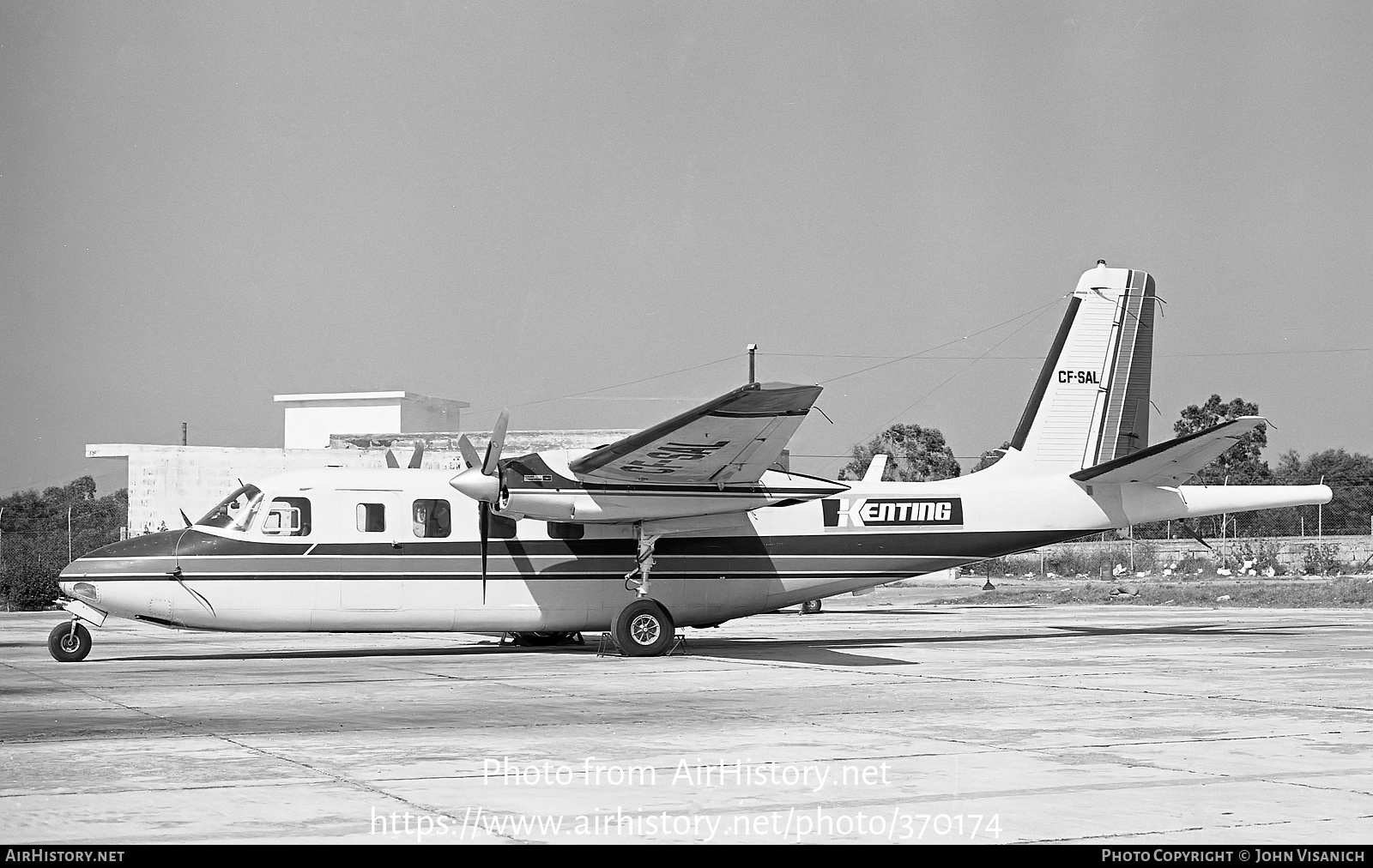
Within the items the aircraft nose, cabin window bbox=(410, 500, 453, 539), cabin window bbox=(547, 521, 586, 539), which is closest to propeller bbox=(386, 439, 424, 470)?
cabin window bbox=(410, 500, 453, 539)

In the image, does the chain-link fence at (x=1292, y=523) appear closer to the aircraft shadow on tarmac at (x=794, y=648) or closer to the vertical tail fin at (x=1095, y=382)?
the aircraft shadow on tarmac at (x=794, y=648)

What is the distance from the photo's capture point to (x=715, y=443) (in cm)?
1741

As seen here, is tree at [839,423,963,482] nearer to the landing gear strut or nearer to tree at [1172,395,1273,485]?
tree at [1172,395,1273,485]

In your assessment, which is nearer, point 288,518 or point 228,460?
point 288,518

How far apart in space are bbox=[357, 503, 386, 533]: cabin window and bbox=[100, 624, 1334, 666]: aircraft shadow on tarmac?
6.53ft

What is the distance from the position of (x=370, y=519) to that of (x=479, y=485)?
2.15 m

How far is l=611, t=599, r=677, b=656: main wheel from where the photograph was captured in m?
19.0

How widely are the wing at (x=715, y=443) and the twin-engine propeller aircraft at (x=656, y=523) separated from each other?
0.13 ft

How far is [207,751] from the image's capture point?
9328 millimetres

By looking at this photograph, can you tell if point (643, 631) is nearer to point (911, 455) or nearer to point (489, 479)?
point (489, 479)

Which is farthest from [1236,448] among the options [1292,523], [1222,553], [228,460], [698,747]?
[698,747]

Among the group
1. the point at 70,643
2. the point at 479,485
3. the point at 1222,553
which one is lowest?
the point at 1222,553
